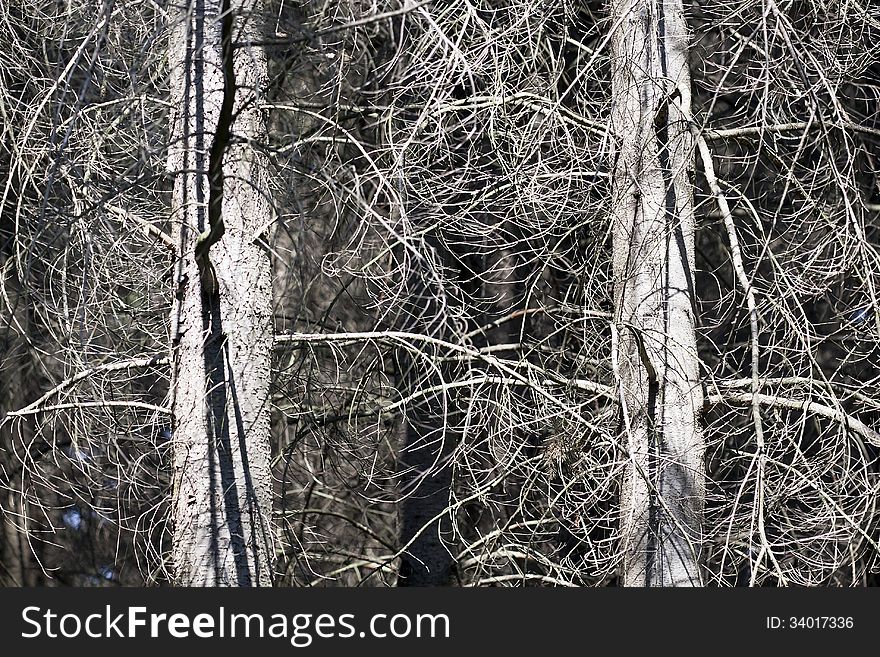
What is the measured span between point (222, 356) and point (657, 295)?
1771mm

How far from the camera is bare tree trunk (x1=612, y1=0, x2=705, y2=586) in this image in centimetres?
374

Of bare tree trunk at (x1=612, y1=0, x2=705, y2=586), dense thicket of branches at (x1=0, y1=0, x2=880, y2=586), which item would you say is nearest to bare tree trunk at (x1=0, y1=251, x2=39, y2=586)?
dense thicket of branches at (x1=0, y1=0, x2=880, y2=586)

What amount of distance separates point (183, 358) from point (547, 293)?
7.54 ft

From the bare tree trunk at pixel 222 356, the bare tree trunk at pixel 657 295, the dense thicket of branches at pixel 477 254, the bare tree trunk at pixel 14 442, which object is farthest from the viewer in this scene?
the bare tree trunk at pixel 14 442

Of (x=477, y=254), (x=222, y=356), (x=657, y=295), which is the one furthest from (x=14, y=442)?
(x=657, y=295)

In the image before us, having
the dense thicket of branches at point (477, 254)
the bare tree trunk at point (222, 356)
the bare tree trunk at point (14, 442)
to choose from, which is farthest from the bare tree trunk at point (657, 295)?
the bare tree trunk at point (14, 442)

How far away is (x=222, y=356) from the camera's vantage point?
353 cm

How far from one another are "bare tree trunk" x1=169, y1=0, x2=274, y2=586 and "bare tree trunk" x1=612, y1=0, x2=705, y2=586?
1.45m

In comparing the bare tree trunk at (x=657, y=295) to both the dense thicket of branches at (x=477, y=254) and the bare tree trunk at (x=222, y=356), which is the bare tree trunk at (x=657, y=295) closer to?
the dense thicket of branches at (x=477, y=254)

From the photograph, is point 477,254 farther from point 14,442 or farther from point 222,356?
point 14,442

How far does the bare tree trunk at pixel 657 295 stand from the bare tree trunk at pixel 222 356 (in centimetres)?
145

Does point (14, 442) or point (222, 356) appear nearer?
point (222, 356)

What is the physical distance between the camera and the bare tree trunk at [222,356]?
11.4 ft

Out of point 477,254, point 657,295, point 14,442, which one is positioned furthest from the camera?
point 14,442
